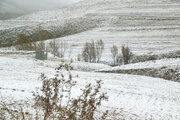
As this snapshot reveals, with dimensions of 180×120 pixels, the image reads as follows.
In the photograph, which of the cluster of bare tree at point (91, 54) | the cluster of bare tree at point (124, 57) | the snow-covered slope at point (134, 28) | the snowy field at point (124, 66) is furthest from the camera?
the snow-covered slope at point (134, 28)

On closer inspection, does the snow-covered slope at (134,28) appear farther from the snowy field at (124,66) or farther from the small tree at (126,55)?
the small tree at (126,55)

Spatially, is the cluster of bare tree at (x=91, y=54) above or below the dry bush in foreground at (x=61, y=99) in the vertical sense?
below

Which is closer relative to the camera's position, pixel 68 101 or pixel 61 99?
pixel 68 101

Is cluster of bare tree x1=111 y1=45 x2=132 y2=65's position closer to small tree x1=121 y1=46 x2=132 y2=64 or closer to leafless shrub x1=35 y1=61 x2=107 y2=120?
small tree x1=121 y1=46 x2=132 y2=64

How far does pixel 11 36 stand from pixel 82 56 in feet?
178

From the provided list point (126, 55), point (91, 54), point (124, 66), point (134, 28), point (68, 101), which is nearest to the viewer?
point (68, 101)

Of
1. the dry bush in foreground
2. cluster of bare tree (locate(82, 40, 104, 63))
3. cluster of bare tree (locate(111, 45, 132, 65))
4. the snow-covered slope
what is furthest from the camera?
the snow-covered slope

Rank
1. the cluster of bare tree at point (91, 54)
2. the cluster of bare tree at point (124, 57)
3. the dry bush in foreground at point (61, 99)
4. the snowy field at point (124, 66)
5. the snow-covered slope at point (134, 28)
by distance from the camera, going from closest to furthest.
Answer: the dry bush in foreground at point (61, 99) < the snowy field at point (124, 66) < the cluster of bare tree at point (124, 57) < the cluster of bare tree at point (91, 54) < the snow-covered slope at point (134, 28)

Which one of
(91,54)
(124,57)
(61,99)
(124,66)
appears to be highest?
(61,99)

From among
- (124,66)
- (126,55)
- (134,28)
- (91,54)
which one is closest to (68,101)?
(124,66)

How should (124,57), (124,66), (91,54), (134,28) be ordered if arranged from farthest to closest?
(134,28)
(91,54)
(124,57)
(124,66)

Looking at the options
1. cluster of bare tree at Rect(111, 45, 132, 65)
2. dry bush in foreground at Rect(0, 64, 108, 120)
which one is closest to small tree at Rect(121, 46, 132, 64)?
cluster of bare tree at Rect(111, 45, 132, 65)

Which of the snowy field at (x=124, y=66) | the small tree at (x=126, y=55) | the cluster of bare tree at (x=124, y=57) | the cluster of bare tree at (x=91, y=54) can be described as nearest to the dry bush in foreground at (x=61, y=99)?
the snowy field at (x=124, y=66)

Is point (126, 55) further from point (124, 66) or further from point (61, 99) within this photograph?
point (61, 99)
